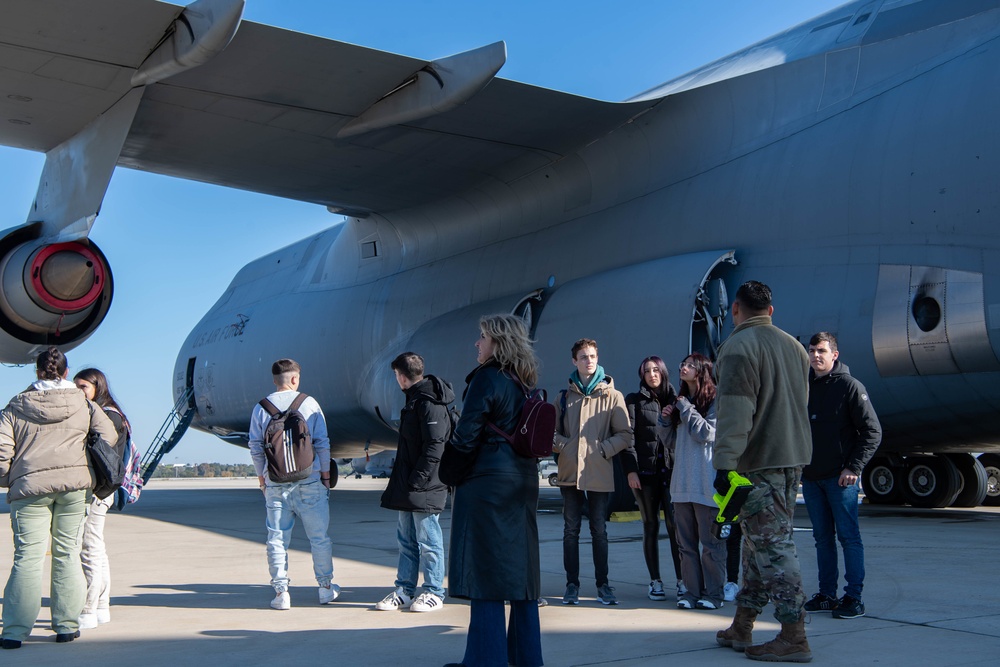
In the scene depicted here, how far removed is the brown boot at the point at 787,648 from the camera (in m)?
4.46

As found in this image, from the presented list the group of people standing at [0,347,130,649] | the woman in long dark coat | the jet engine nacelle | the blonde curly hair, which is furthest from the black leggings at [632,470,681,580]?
the jet engine nacelle

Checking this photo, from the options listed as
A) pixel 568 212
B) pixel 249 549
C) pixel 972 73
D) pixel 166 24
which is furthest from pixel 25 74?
pixel 972 73

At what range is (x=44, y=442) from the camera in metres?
5.26

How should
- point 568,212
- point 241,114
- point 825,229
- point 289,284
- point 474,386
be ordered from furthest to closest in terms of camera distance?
point 289,284 → point 568,212 → point 241,114 → point 825,229 → point 474,386

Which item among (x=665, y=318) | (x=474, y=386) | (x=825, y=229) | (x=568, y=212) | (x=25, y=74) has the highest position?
(x=25, y=74)

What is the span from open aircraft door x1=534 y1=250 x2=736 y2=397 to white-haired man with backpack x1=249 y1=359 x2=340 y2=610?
5019 mm

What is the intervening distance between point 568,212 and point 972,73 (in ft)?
17.9

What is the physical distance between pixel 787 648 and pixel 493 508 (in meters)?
1.50

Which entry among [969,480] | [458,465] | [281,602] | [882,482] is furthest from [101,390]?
[969,480]

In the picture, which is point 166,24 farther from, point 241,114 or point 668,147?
point 668,147

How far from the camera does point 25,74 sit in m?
10.4

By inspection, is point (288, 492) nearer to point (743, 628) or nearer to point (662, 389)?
point (662, 389)

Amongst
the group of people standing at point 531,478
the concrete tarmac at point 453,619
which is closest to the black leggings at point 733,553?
the group of people standing at point 531,478

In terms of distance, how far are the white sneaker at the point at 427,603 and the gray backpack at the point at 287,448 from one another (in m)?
1.08
